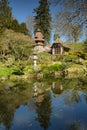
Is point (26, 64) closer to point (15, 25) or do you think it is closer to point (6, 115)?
point (15, 25)

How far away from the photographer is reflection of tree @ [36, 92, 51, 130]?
9.57 m

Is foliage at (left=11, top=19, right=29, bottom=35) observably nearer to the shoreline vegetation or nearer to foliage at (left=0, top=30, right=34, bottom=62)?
the shoreline vegetation

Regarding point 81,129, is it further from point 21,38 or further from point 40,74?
point 21,38

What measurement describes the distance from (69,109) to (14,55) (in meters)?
24.2

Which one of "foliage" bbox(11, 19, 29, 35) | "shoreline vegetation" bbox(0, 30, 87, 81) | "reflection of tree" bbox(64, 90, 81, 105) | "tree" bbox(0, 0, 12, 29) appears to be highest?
"tree" bbox(0, 0, 12, 29)

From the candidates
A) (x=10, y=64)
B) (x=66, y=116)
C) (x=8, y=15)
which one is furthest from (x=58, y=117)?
(x=8, y=15)

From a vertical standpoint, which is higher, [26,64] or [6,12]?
[6,12]

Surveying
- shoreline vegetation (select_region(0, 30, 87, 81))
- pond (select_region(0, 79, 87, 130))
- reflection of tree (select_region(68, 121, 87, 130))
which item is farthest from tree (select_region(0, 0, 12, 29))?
reflection of tree (select_region(68, 121, 87, 130))

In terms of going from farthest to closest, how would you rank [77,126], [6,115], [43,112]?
[43,112]
[6,115]
[77,126]

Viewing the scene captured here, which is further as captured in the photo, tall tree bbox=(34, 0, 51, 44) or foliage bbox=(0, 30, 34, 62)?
tall tree bbox=(34, 0, 51, 44)

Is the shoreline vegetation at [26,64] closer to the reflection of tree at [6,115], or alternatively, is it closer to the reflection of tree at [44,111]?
the reflection of tree at [44,111]

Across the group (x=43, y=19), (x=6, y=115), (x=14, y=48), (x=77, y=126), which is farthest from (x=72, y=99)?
(x=43, y=19)

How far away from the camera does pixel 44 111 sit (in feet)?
37.1

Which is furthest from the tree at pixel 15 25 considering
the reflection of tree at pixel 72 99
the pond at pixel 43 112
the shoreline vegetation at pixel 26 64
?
the reflection of tree at pixel 72 99
